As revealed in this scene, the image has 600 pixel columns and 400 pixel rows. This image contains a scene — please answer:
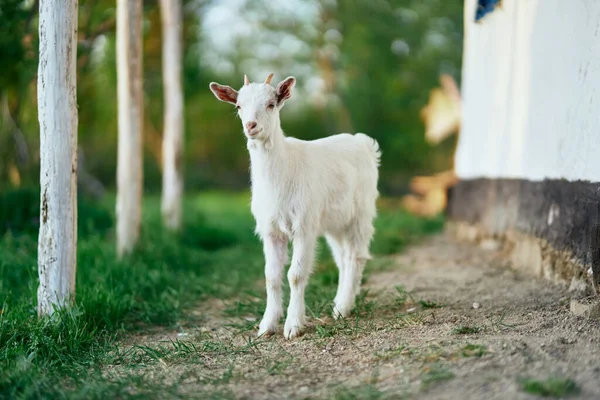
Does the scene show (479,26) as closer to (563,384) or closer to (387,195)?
(563,384)

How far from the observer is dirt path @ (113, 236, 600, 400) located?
337cm

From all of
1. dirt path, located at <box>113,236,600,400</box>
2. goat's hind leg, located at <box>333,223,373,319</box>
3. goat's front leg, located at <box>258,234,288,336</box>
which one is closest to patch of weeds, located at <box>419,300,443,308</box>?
dirt path, located at <box>113,236,600,400</box>

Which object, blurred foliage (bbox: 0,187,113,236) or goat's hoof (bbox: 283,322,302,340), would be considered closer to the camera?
goat's hoof (bbox: 283,322,302,340)

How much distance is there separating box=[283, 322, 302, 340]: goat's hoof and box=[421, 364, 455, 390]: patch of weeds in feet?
4.20

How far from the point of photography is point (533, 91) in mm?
6277

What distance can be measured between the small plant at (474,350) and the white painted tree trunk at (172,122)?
19.7 ft

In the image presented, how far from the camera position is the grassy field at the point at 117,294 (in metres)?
3.85

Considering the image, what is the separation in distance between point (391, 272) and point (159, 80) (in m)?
10.1

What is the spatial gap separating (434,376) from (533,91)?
3840 millimetres

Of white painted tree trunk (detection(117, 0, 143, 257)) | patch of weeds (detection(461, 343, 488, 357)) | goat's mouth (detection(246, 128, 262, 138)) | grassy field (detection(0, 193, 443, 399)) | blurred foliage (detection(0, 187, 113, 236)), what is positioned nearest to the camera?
patch of weeds (detection(461, 343, 488, 357))

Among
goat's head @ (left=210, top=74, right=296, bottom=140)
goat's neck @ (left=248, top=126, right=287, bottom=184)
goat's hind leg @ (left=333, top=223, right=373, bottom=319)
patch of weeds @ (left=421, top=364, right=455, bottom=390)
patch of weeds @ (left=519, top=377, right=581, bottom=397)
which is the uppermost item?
goat's head @ (left=210, top=74, right=296, bottom=140)

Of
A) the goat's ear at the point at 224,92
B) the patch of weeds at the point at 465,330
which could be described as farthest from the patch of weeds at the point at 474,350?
the goat's ear at the point at 224,92

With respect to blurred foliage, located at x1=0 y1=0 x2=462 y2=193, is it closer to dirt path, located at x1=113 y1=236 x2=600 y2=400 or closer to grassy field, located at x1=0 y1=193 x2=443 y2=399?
grassy field, located at x1=0 y1=193 x2=443 y2=399

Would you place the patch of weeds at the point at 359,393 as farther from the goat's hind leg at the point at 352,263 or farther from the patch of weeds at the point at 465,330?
the goat's hind leg at the point at 352,263
